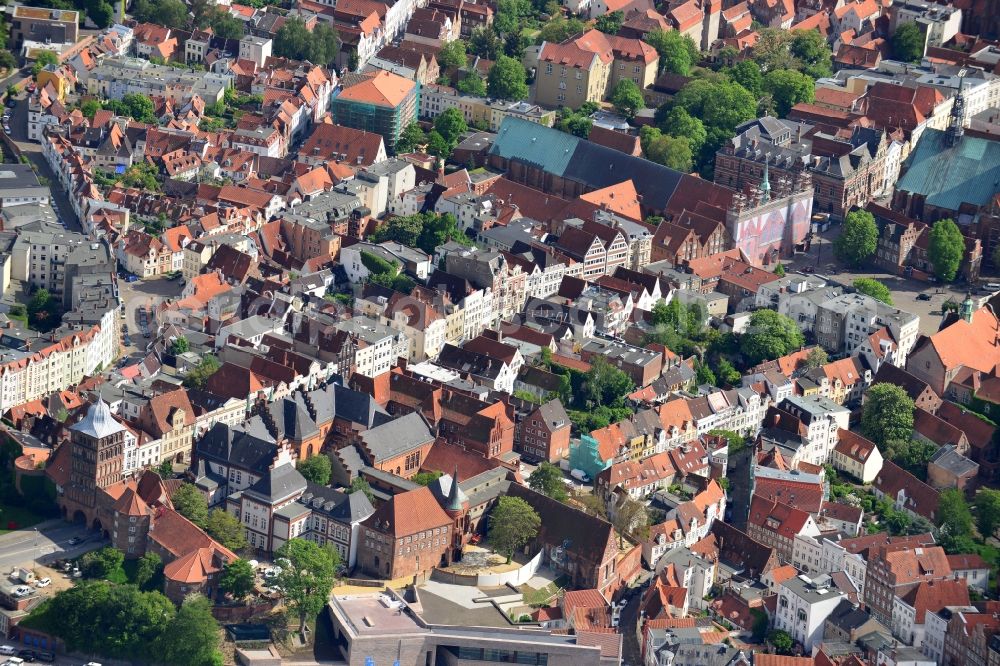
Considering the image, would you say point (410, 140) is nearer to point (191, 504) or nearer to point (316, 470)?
point (316, 470)

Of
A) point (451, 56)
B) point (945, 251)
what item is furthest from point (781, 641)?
point (451, 56)

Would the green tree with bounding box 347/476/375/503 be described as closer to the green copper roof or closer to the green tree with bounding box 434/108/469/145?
the green tree with bounding box 434/108/469/145

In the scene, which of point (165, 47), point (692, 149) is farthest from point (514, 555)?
point (165, 47)

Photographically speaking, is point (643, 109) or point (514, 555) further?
point (643, 109)

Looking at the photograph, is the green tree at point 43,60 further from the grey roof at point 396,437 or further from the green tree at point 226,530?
the green tree at point 226,530

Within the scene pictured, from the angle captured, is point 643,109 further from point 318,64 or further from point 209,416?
point 209,416

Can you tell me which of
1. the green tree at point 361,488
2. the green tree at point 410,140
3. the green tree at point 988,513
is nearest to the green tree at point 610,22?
the green tree at point 410,140
